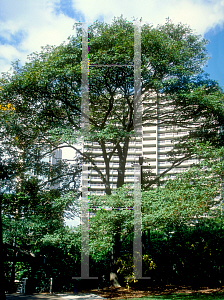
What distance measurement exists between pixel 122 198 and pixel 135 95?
3736mm

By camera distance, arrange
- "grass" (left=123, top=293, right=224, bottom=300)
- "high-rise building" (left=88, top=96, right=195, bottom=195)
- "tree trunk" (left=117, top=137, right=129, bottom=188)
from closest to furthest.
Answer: "grass" (left=123, top=293, right=224, bottom=300), "tree trunk" (left=117, top=137, right=129, bottom=188), "high-rise building" (left=88, top=96, right=195, bottom=195)

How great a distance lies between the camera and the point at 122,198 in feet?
25.4

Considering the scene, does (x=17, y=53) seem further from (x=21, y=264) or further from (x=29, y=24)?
(x=21, y=264)

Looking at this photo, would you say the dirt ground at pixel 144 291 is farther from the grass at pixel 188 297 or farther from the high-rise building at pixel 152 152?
the high-rise building at pixel 152 152

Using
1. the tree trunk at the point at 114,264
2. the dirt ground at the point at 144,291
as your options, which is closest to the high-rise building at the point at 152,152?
the tree trunk at the point at 114,264

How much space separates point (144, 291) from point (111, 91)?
21.2 ft

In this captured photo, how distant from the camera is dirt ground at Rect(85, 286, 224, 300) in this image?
7284mm

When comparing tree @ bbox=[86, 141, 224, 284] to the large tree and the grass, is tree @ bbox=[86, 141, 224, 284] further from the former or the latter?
the grass

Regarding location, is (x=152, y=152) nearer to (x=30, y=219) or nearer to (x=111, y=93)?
(x=111, y=93)

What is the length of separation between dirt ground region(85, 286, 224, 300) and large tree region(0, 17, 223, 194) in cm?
301

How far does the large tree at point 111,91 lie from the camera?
27.8ft

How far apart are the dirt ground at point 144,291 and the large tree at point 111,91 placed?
9.88 ft

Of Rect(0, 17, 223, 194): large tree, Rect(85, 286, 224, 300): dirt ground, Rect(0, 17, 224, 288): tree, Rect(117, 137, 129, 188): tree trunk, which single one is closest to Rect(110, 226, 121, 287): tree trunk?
Rect(85, 286, 224, 300): dirt ground

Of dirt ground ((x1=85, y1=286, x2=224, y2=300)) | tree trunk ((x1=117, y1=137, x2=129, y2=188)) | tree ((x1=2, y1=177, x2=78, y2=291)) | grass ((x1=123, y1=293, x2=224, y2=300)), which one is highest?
tree trunk ((x1=117, y1=137, x2=129, y2=188))
